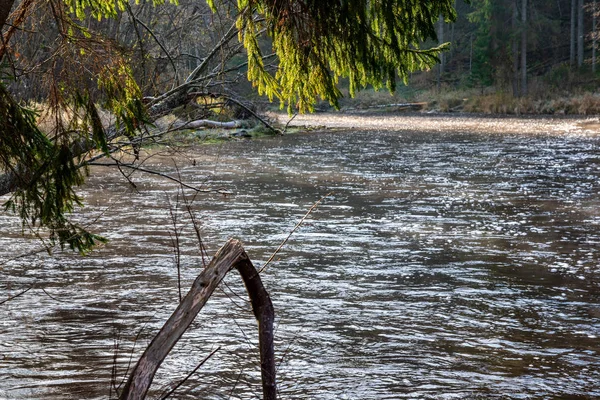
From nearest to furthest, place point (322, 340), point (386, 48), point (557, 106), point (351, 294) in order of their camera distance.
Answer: point (386, 48) → point (322, 340) → point (351, 294) → point (557, 106)

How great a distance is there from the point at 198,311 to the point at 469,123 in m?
38.1

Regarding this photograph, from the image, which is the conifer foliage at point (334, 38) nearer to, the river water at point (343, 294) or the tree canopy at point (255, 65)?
the tree canopy at point (255, 65)

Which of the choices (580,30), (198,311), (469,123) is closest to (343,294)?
(198,311)

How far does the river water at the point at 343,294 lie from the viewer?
6820 millimetres

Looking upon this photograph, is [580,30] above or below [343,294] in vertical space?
above

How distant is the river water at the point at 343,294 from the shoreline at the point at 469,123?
52.2 feet

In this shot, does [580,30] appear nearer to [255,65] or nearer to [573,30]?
[573,30]

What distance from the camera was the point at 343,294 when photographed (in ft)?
30.7

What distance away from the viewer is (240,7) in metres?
5.89

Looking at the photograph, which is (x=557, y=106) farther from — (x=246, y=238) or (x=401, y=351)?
(x=401, y=351)

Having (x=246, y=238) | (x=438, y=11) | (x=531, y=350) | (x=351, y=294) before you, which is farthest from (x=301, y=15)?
(x=246, y=238)

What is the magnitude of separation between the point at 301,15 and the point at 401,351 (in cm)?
340

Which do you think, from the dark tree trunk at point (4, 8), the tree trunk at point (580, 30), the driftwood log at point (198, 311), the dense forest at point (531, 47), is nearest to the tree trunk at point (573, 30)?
the dense forest at point (531, 47)

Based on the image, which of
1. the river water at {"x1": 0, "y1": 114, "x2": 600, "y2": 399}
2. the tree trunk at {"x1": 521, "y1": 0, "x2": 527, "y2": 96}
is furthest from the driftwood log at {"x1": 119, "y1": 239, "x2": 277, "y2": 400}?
the tree trunk at {"x1": 521, "y1": 0, "x2": 527, "y2": 96}
